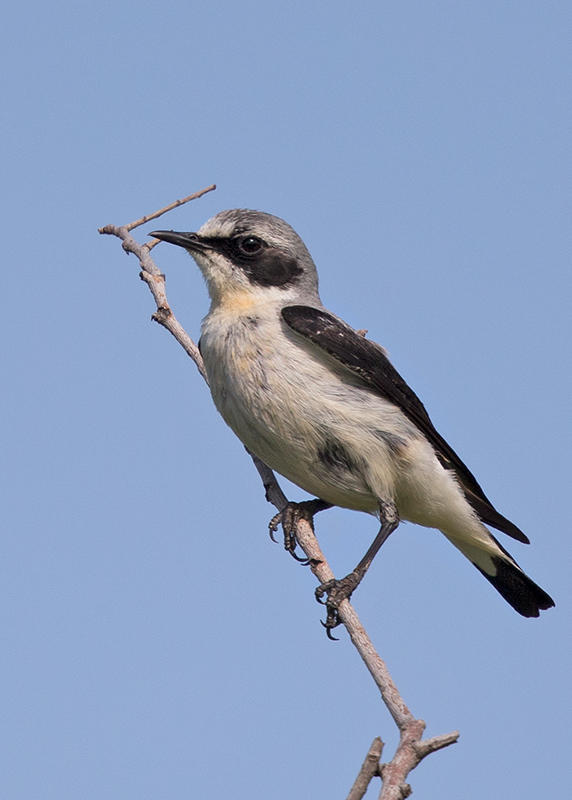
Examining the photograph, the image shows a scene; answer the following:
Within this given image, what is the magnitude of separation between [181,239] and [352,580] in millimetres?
2691

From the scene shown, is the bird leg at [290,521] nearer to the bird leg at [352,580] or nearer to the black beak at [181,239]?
the bird leg at [352,580]

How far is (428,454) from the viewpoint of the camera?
8031mm

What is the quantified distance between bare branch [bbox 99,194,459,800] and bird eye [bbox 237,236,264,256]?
48 cm

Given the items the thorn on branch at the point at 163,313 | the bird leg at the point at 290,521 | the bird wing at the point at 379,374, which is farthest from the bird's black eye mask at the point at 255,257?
the bird leg at the point at 290,521

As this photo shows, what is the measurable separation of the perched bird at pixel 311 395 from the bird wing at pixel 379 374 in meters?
0.01

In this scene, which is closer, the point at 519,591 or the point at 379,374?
the point at 379,374

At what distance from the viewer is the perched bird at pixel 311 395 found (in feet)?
24.6

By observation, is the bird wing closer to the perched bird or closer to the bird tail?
the perched bird

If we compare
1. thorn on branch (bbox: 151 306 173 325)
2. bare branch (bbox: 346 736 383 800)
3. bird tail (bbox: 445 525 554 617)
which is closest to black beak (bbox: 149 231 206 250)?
thorn on branch (bbox: 151 306 173 325)

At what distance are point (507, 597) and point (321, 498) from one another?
188 cm

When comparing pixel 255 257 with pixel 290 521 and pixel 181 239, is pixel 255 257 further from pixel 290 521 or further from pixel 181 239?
pixel 290 521

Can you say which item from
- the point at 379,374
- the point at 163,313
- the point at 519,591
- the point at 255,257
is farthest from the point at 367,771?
the point at 519,591

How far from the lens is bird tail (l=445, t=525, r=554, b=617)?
8688 millimetres

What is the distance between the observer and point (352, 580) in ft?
24.7
